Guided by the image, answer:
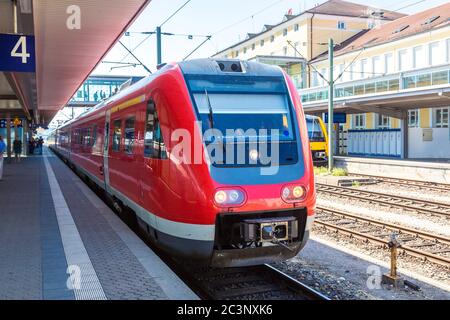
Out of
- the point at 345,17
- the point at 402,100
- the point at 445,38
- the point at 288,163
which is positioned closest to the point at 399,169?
the point at 402,100

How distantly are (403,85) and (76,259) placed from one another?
2032cm

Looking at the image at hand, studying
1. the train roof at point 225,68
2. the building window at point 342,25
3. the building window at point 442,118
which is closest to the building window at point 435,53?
the building window at point 442,118

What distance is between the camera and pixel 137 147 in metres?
6.96

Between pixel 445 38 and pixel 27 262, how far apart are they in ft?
107

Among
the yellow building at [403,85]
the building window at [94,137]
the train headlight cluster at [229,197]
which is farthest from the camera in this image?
the yellow building at [403,85]

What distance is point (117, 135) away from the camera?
8.79 meters

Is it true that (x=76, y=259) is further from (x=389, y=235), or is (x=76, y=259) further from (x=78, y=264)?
(x=389, y=235)

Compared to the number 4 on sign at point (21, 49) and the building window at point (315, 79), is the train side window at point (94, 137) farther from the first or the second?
the building window at point (315, 79)

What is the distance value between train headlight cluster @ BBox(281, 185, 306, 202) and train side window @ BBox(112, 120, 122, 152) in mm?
3877

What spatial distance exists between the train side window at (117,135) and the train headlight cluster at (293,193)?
388cm

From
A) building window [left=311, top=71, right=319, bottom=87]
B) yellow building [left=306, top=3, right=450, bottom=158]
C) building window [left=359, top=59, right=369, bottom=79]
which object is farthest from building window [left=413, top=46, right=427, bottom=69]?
building window [left=311, top=71, right=319, bottom=87]

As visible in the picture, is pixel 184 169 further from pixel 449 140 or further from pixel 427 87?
pixel 449 140

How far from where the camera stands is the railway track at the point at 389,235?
8.05 meters

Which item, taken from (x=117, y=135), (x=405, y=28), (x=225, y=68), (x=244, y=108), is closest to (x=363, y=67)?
(x=405, y=28)
